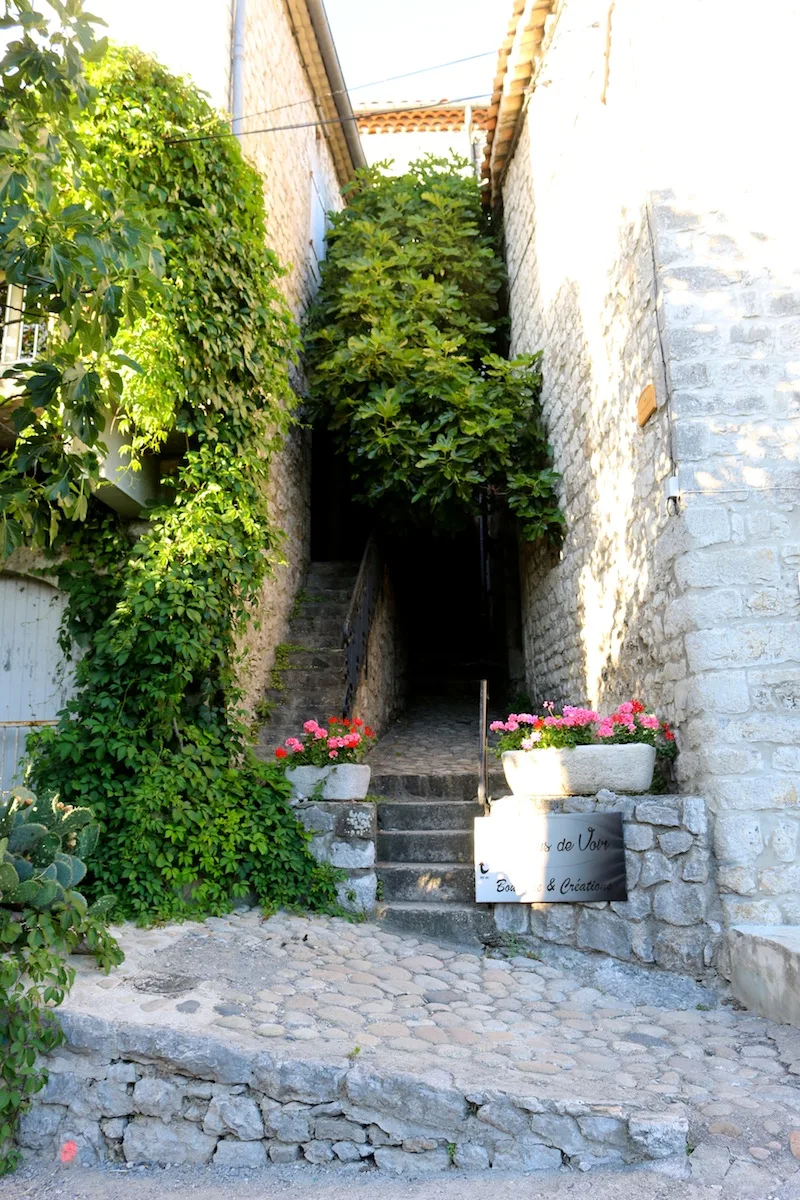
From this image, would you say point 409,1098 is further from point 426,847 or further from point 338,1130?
point 426,847

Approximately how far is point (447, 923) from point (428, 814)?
83 centimetres

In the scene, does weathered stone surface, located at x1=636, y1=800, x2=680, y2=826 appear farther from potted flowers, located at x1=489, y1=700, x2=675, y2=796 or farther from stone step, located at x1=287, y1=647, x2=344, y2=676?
stone step, located at x1=287, y1=647, x2=344, y2=676

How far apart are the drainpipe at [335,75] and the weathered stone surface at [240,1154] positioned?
308 inches

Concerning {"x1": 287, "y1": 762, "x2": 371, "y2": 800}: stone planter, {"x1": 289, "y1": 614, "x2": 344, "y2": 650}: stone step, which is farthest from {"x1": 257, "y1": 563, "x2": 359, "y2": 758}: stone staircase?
{"x1": 287, "y1": 762, "x2": 371, "y2": 800}: stone planter

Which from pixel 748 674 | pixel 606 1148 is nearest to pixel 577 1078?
pixel 606 1148

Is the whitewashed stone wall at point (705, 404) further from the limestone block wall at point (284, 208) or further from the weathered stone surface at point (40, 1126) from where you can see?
the weathered stone surface at point (40, 1126)

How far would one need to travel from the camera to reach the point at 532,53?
7102 mm

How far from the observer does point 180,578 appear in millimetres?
4895

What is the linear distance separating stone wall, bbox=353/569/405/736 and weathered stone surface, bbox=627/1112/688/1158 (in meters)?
4.16

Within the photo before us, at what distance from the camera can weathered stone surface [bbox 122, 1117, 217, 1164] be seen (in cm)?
294

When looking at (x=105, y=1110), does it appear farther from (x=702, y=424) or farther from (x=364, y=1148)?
(x=702, y=424)

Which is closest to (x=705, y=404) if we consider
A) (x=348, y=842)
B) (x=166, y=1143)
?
(x=348, y=842)

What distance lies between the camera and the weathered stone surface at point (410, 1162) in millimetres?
2803

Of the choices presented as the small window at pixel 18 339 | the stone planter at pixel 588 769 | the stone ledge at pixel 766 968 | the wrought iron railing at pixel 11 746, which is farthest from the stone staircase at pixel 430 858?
the small window at pixel 18 339
